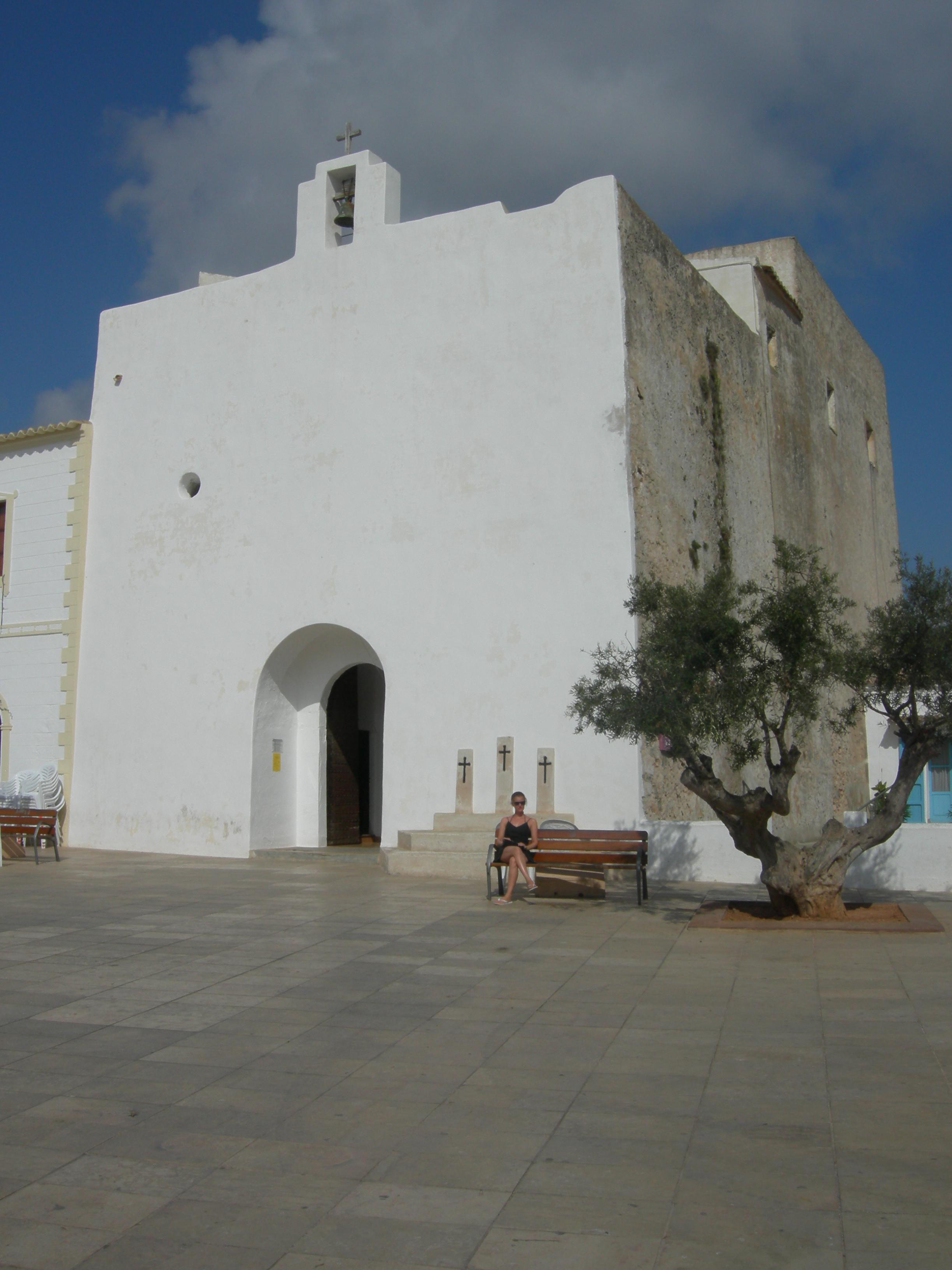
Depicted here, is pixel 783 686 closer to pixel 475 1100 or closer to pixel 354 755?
pixel 475 1100

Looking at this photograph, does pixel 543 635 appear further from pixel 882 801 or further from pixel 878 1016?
pixel 878 1016

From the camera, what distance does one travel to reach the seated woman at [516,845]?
1115 centimetres

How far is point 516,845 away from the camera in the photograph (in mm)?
11297

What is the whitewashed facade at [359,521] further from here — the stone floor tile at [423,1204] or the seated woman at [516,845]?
the stone floor tile at [423,1204]

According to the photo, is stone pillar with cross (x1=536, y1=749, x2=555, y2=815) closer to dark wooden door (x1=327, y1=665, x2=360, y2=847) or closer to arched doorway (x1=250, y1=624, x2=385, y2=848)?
arched doorway (x1=250, y1=624, x2=385, y2=848)

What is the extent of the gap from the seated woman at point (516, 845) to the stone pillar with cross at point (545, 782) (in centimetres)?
231

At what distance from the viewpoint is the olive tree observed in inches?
369

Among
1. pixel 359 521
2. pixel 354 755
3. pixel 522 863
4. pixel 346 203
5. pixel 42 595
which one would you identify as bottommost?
pixel 522 863

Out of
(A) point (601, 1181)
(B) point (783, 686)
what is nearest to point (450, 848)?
(B) point (783, 686)

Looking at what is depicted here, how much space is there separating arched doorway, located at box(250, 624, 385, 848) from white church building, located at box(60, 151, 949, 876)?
2.0 inches

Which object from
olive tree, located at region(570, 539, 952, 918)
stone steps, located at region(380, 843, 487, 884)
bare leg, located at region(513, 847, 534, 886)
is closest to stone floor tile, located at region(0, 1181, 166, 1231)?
olive tree, located at region(570, 539, 952, 918)

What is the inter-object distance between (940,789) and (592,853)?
12.1 meters

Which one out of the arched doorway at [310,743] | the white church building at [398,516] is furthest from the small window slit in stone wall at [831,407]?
the arched doorway at [310,743]

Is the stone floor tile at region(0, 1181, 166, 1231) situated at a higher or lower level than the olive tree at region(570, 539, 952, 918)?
lower
